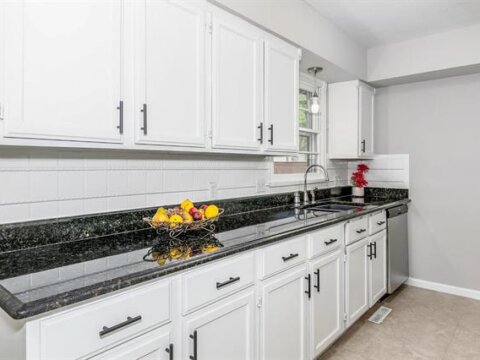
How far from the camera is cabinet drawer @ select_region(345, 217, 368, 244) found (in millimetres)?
2471

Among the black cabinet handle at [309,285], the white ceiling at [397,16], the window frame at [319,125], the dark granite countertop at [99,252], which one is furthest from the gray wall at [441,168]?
the black cabinet handle at [309,285]

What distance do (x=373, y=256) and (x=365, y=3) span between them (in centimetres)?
206

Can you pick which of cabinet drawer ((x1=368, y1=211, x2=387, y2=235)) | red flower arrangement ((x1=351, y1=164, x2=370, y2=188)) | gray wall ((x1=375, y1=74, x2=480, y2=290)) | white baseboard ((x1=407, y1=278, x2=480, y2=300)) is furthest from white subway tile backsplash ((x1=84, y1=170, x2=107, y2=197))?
white baseboard ((x1=407, y1=278, x2=480, y2=300))

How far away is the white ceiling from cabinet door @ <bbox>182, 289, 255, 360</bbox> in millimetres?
2303

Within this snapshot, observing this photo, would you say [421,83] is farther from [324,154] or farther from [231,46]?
[231,46]

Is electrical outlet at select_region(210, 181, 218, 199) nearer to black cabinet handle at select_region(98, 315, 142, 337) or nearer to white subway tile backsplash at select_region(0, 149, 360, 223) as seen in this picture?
white subway tile backsplash at select_region(0, 149, 360, 223)

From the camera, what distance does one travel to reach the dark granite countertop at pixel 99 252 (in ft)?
3.15

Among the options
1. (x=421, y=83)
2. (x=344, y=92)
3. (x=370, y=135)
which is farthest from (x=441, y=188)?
(x=344, y=92)

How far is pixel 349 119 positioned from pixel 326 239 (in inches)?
73.0

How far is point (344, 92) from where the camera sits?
3623 millimetres

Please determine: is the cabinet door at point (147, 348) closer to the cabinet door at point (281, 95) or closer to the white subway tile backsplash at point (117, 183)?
the white subway tile backsplash at point (117, 183)

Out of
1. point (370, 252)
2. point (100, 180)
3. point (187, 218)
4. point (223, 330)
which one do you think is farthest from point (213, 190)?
point (370, 252)

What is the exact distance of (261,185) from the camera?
275 centimetres

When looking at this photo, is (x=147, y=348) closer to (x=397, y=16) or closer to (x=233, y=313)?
(x=233, y=313)
